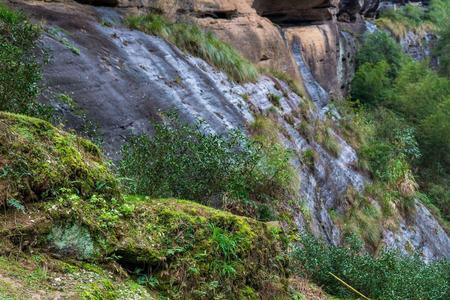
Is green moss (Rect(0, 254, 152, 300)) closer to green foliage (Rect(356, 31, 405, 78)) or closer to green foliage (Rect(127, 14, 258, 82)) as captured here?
green foliage (Rect(127, 14, 258, 82))

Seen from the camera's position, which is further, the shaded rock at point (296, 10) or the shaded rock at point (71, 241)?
the shaded rock at point (296, 10)

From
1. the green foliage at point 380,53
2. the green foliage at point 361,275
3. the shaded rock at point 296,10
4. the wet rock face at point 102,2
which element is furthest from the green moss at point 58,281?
the green foliage at point 380,53

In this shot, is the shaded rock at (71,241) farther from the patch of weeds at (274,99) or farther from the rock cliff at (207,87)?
the patch of weeds at (274,99)

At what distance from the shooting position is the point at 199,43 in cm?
1155

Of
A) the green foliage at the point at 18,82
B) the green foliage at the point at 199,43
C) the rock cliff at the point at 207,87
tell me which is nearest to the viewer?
the green foliage at the point at 18,82

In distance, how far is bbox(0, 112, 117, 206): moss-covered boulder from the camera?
358cm

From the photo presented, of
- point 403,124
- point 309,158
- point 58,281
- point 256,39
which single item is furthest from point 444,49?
point 58,281

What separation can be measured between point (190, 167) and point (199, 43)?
5.65 meters

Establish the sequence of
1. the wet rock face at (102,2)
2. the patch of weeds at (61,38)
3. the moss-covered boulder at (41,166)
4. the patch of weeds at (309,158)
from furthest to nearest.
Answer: the patch of weeds at (309,158)
the wet rock face at (102,2)
the patch of weeds at (61,38)
the moss-covered boulder at (41,166)

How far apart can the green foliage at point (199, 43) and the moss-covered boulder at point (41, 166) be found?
6799mm

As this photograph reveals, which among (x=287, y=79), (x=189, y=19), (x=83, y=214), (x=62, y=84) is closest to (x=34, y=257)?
(x=83, y=214)

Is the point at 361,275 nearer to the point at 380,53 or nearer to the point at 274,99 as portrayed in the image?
the point at 274,99

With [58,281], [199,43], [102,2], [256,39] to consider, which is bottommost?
[256,39]

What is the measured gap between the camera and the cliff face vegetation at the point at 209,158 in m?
3.67
